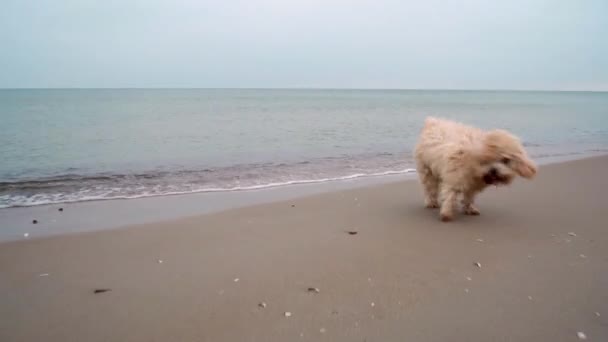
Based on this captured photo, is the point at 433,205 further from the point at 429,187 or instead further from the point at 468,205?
the point at 468,205

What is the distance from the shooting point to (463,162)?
5.39 m

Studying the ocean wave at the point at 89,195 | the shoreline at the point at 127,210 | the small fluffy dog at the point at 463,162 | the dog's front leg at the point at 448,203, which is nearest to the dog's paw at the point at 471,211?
the small fluffy dog at the point at 463,162

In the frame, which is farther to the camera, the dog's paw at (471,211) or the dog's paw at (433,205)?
the dog's paw at (433,205)

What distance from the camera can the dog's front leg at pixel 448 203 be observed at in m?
5.52

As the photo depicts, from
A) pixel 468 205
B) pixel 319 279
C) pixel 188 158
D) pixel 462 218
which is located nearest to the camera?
pixel 319 279

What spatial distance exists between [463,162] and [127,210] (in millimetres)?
5060

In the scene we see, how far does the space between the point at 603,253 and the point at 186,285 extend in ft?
13.5

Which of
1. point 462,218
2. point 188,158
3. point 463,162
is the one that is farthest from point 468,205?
point 188,158

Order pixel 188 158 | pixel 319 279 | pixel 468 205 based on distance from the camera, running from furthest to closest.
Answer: pixel 188 158 → pixel 468 205 → pixel 319 279

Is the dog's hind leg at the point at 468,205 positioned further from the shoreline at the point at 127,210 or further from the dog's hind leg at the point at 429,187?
the shoreline at the point at 127,210

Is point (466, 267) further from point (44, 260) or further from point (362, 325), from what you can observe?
point (44, 260)

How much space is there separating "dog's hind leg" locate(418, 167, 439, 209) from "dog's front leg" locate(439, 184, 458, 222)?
69cm

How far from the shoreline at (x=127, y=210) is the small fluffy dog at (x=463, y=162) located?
2.15 meters

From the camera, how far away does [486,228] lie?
Answer: 519cm
